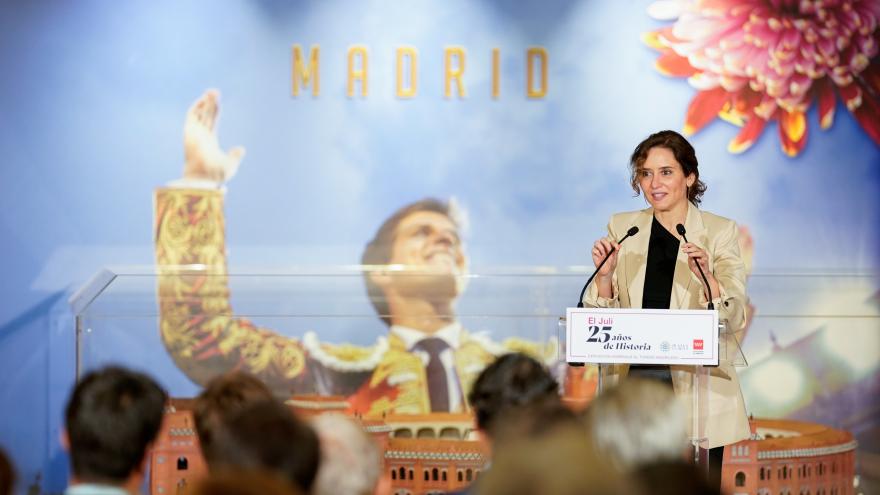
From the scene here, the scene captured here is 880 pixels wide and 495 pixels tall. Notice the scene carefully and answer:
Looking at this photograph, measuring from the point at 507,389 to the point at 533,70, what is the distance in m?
3.54

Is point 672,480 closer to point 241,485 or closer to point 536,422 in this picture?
point 536,422

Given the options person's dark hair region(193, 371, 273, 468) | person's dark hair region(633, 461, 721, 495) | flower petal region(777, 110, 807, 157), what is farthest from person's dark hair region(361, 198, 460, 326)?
person's dark hair region(633, 461, 721, 495)

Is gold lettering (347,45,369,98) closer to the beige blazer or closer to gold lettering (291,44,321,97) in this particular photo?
gold lettering (291,44,321,97)

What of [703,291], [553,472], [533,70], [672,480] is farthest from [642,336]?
[533,70]

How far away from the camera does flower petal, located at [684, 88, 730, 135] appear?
5738mm

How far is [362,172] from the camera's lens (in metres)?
5.76

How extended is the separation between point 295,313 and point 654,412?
335cm

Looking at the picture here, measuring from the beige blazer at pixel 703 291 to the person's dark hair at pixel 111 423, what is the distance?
163 cm

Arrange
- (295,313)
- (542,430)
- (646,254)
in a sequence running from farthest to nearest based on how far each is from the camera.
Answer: (295,313), (646,254), (542,430)

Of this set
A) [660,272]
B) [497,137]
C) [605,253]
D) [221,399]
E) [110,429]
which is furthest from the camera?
[497,137]

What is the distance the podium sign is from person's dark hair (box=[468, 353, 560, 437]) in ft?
2.39

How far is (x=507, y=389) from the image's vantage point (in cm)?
244

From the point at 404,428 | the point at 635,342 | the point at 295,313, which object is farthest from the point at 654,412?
the point at 295,313

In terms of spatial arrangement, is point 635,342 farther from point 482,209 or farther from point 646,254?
point 482,209
